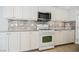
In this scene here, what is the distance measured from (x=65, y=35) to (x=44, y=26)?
1.18 ft

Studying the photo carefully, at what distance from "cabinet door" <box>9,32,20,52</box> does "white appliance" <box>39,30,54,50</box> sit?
13.3 inches

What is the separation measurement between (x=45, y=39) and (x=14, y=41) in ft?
1.60

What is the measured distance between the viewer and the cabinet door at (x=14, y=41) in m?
1.58

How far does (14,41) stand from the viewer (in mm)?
1598

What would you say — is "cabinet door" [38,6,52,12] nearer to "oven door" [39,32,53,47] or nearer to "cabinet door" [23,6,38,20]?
"cabinet door" [23,6,38,20]

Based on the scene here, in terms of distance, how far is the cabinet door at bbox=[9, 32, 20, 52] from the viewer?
1.58 m

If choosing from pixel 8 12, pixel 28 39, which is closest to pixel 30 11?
pixel 8 12

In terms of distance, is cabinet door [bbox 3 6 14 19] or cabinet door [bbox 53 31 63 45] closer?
cabinet door [bbox 3 6 14 19]

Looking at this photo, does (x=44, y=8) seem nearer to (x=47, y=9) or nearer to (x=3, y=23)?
(x=47, y=9)

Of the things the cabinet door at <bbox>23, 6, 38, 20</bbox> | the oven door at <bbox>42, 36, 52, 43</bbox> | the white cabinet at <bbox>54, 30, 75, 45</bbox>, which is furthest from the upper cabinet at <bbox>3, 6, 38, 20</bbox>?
the white cabinet at <bbox>54, 30, 75, 45</bbox>

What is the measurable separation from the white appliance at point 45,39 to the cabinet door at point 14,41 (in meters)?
0.34

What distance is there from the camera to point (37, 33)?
163cm
